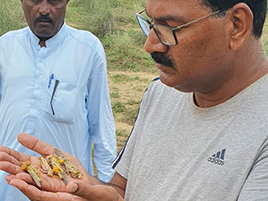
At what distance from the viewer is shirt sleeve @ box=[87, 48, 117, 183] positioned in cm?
334

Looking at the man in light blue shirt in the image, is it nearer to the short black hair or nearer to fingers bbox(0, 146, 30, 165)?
fingers bbox(0, 146, 30, 165)

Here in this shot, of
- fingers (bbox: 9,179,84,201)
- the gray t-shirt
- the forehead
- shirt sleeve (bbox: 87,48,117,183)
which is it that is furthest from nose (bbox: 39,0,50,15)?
the forehead

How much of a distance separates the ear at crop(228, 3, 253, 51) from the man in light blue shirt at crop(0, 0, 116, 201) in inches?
70.7

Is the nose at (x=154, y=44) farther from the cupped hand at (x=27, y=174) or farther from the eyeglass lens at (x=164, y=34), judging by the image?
the cupped hand at (x=27, y=174)

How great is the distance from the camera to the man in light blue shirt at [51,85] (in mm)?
3113

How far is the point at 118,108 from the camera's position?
807cm

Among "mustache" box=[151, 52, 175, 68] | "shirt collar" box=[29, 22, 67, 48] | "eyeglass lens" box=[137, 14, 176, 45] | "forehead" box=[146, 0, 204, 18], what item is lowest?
"shirt collar" box=[29, 22, 67, 48]

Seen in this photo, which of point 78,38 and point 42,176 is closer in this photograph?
point 42,176

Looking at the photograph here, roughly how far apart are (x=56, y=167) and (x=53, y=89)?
1.10 meters

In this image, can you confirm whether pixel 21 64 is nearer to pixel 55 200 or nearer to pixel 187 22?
pixel 55 200

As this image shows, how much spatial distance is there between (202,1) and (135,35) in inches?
429

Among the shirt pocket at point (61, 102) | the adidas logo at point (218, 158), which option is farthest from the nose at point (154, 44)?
the shirt pocket at point (61, 102)

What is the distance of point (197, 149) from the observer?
5.35 ft

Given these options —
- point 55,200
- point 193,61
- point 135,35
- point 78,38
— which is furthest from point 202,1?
point 135,35
